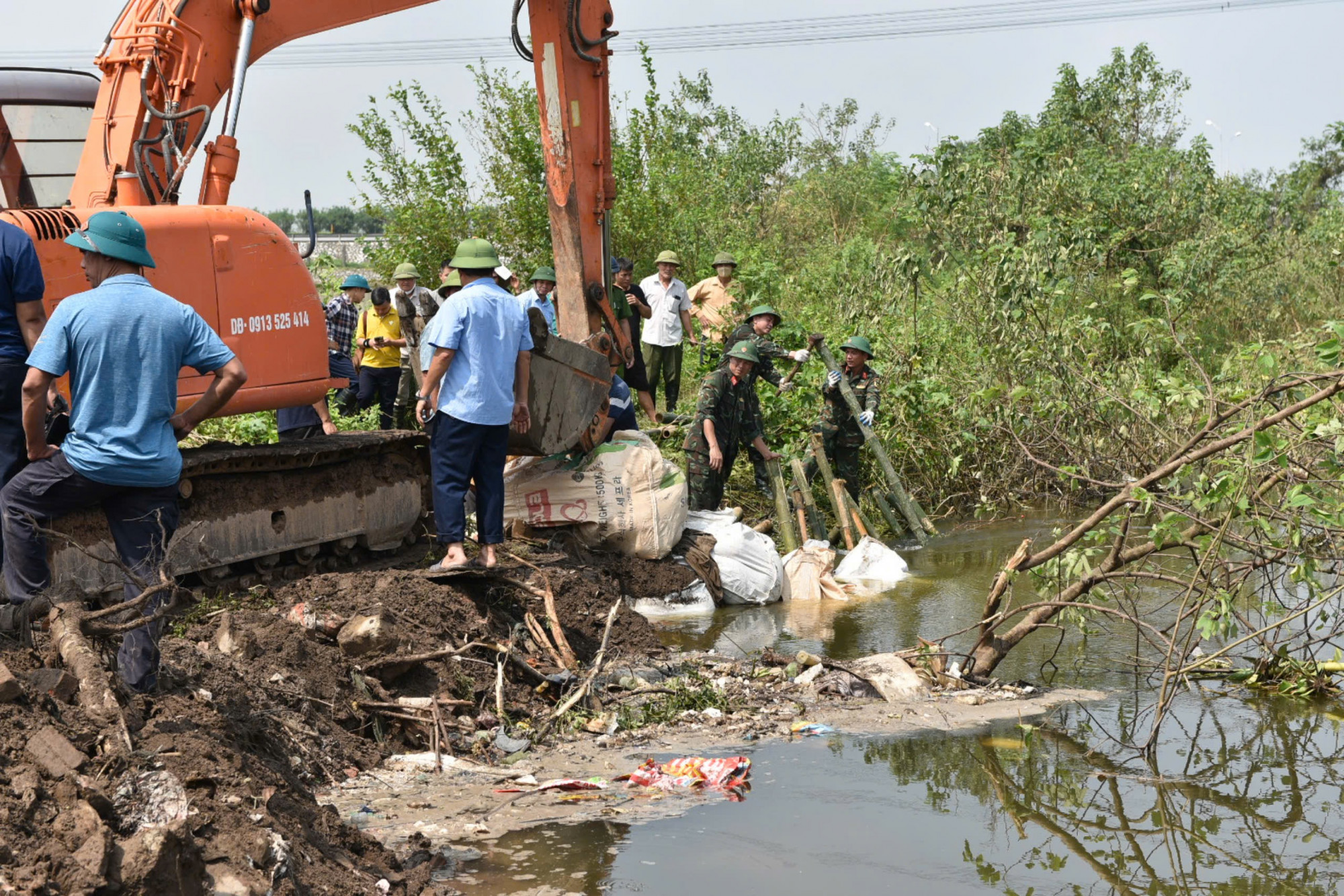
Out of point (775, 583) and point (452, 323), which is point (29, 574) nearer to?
point (452, 323)

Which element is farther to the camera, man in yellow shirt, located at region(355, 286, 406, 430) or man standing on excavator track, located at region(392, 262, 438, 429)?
man in yellow shirt, located at region(355, 286, 406, 430)

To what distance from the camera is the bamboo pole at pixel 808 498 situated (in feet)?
33.4

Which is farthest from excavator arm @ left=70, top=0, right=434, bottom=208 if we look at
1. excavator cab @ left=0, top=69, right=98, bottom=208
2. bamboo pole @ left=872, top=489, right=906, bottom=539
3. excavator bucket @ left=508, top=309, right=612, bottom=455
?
bamboo pole @ left=872, top=489, right=906, bottom=539

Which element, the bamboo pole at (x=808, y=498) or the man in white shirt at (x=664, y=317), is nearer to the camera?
the bamboo pole at (x=808, y=498)

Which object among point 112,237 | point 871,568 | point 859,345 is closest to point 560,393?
point 871,568

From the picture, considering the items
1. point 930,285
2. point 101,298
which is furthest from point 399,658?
point 930,285

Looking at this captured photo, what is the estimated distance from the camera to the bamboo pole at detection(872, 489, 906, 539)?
430 inches

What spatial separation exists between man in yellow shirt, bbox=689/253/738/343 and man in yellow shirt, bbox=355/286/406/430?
10.9 feet

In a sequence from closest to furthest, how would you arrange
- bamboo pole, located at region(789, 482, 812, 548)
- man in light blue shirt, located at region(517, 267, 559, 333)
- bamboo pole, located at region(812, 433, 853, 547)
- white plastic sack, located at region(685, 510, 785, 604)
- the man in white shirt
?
white plastic sack, located at region(685, 510, 785, 604)
bamboo pole, located at region(789, 482, 812, 548)
bamboo pole, located at region(812, 433, 853, 547)
man in light blue shirt, located at region(517, 267, 559, 333)
the man in white shirt

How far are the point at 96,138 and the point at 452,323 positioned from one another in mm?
2308

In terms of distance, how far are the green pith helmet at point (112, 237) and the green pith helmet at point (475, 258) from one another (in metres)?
2.53

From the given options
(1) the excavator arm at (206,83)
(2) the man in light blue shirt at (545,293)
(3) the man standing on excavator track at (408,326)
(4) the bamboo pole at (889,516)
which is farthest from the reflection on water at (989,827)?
(3) the man standing on excavator track at (408,326)

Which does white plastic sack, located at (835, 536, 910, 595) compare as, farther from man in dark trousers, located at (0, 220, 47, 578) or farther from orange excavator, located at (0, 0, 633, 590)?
man in dark trousers, located at (0, 220, 47, 578)

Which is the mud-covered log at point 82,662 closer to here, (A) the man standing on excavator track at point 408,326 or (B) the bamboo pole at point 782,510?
(B) the bamboo pole at point 782,510
